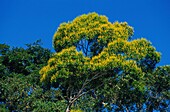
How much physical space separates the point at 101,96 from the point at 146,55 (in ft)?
10.5

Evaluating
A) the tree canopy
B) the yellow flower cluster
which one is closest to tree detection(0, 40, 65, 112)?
the tree canopy

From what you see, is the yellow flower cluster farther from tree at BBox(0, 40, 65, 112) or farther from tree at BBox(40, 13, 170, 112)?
tree at BBox(0, 40, 65, 112)

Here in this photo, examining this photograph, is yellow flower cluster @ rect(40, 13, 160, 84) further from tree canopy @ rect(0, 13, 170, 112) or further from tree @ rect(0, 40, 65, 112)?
tree @ rect(0, 40, 65, 112)

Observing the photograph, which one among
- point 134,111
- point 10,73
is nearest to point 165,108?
point 134,111

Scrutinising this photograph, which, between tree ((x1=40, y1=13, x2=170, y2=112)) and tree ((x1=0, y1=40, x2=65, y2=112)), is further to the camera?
tree ((x1=0, y1=40, x2=65, y2=112))

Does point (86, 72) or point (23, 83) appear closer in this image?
point (86, 72)

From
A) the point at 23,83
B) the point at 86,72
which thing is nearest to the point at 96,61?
the point at 86,72

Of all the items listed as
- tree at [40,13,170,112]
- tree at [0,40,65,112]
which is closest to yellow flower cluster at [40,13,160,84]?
tree at [40,13,170,112]

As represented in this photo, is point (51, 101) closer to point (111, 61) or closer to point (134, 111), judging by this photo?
point (111, 61)

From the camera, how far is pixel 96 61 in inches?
547

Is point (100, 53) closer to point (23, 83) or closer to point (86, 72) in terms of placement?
point (86, 72)

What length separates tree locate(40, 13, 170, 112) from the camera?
13742 millimetres

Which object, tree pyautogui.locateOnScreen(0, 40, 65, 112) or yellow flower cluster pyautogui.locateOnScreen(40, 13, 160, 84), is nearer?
yellow flower cluster pyautogui.locateOnScreen(40, 13, 160, 84)

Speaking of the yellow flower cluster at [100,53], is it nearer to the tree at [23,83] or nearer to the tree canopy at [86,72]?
the tree canopy at [86,72]
